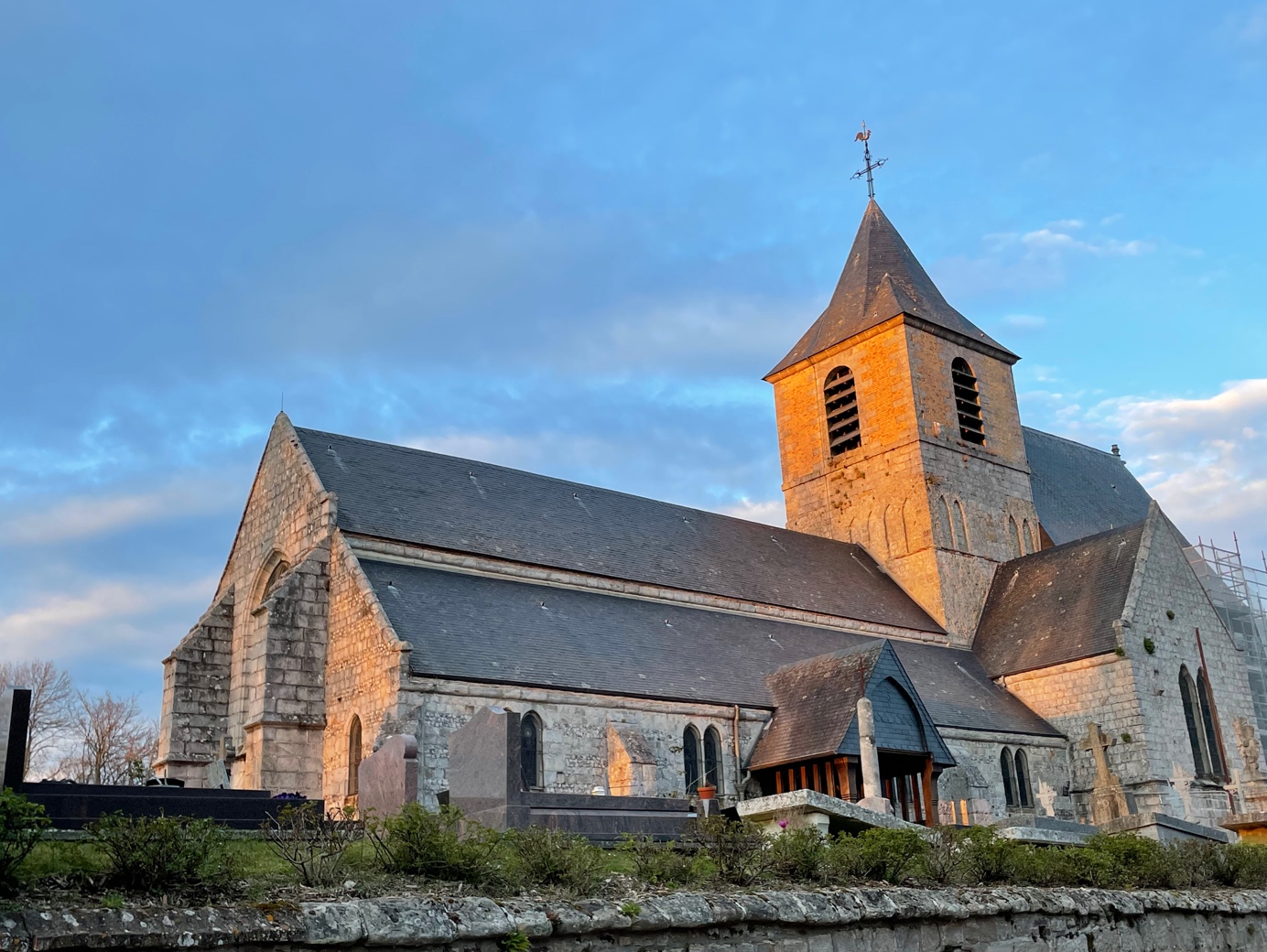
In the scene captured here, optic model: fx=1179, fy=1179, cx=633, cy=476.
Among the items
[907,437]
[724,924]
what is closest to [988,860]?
[724,924]

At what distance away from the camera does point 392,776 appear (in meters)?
12.2

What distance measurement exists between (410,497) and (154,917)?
18.1m

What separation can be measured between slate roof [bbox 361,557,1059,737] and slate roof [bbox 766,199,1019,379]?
36.0 feet

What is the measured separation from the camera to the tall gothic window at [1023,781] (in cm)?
2670

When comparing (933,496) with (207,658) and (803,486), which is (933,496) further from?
(207,658)

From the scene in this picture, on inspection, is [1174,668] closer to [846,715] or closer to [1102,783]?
[1102,783]

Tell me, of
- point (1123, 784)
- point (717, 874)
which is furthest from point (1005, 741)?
point (717, 874)

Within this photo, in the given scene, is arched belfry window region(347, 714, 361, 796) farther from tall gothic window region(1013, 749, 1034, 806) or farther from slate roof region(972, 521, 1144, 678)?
slate roof region(972, 521, 1144, 678)

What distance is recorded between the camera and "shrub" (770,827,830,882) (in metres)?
9.68

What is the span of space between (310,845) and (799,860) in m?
4.09

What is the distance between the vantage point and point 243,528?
25.3 m

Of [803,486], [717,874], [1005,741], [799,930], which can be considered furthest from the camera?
[803,486]

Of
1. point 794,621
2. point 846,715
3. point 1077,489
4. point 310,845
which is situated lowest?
point 310,845

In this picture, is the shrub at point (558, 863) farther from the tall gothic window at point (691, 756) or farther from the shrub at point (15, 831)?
the tall gothic window at point (691, 756)
